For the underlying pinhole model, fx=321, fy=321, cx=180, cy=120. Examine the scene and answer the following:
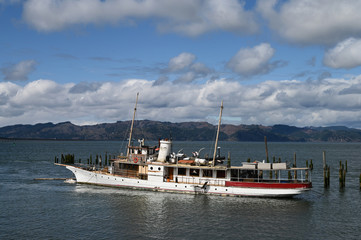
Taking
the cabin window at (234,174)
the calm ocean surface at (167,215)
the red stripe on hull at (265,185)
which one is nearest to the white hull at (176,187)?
the red stripe on hull at (265,185)

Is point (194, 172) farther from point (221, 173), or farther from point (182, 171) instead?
point (221, 173)

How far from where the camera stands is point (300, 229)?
88.1ft

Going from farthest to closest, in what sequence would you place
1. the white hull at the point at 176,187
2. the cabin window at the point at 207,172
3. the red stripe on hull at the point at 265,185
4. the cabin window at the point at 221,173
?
the cabin window at the point at 207,172 < the cabin window at the point at 221,173 < the white hull at the point at 176,187 < the red stripe on hull at the point at 265,185

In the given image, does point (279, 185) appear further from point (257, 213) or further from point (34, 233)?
point (34, 233)

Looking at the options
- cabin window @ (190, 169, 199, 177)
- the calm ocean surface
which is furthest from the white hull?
cabin window @ (190, 169, 199, 177)

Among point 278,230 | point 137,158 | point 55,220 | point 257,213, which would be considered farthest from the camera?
point 137,158

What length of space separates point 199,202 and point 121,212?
884 cm

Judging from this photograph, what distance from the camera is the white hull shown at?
37300mm

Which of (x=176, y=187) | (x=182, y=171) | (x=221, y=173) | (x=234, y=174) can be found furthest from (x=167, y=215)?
(x=234, y=174)

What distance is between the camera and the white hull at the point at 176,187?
37300 millimetres

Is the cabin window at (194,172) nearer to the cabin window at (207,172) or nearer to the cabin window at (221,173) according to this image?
the cabin window at (207,172)

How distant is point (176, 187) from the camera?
3994cm

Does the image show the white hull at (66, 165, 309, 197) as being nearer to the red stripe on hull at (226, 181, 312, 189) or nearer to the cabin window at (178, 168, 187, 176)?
the red stripe on hull at (226, 181, 312, 189)

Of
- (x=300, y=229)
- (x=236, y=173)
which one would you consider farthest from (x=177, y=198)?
(x=300, y=229)
